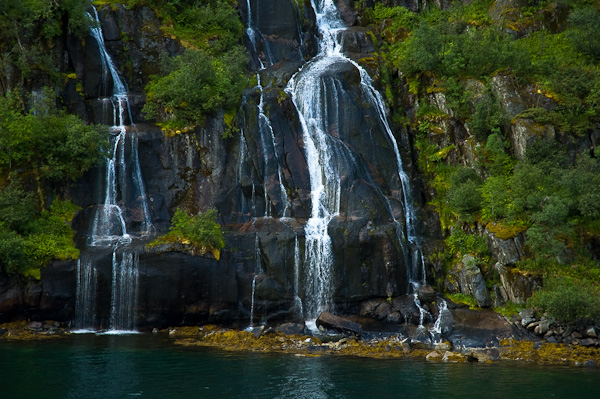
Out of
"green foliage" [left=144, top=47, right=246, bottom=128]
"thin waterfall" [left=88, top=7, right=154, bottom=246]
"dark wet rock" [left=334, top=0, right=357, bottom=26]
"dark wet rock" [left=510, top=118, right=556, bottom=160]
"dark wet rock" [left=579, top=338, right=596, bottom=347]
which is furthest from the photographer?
"dark wet rock" [left=334, top=0, right=357, bottom=26]

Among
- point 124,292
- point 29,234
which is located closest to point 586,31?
point 124,292

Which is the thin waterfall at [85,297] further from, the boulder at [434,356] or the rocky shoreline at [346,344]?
the boulder at [434,356]

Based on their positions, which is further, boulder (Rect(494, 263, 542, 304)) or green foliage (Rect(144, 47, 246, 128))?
green foliage (Rect(144, 47, 246, 128))

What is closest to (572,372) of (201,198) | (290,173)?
(290,173)

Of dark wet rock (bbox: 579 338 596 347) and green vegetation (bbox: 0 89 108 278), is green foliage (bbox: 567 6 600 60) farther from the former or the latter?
green vegetation (bbox: 0 89 108 278)

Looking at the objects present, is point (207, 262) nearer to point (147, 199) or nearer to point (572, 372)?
point (147, 199)

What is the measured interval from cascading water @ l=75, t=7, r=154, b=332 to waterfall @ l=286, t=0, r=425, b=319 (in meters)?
9.20

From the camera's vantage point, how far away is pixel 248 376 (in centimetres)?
1872

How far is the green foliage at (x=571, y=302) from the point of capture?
905 inches

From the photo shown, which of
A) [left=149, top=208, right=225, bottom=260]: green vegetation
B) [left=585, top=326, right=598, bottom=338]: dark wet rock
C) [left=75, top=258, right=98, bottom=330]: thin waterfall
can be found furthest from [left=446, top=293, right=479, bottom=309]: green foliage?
[left=75, top=258, right=98, bottom=330]: thin waterfall

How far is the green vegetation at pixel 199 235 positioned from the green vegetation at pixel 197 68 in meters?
6.74

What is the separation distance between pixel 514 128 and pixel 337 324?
15773 millimetres

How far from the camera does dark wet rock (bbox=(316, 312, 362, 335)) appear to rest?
25750 millimetres

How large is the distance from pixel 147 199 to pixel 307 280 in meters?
10.4
